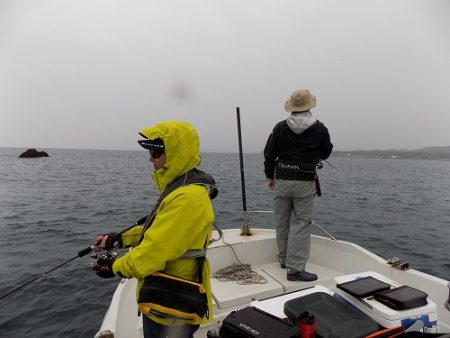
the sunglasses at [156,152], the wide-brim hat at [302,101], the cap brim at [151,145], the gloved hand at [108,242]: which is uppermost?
the wide-brim hat at [302,101]

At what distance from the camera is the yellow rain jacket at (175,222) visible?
1842 millimetres

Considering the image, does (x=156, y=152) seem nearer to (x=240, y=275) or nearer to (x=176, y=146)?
(x=176, y=146)

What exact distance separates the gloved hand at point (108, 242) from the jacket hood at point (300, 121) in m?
2.47

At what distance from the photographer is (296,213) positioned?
4.09m

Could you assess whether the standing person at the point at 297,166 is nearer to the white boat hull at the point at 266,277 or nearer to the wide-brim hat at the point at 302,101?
the wide-brim hat at the point at 302,101

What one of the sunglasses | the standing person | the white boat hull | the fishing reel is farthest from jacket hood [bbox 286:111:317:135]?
the fishing reel

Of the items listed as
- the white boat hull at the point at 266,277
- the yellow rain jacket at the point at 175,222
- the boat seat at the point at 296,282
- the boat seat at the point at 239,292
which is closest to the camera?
the yellow rain jacket at the point at 175,222

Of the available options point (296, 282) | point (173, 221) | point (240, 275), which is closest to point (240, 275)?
point (240, 275)

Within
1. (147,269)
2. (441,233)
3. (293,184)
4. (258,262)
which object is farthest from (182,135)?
(441,233)

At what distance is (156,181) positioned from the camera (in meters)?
2.30

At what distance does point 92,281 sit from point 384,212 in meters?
13.5

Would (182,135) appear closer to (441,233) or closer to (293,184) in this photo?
(293,184)

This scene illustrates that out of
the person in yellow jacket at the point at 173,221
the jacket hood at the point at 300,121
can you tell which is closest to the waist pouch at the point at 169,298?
the person in yellow jacket at the point at 173,221

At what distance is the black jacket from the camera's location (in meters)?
3.92
